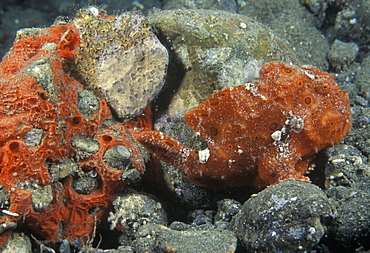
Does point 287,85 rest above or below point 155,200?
above

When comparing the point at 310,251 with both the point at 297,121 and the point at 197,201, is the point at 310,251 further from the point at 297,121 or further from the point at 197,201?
the point at 197,201

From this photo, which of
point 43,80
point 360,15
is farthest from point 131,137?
point 360,15

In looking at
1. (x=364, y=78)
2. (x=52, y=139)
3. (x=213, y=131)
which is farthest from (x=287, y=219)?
(x=364, y=78)

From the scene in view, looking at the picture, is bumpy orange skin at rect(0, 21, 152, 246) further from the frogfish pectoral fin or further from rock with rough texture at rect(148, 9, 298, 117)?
rock with rough texture at rect(148, 9, 298, 117)

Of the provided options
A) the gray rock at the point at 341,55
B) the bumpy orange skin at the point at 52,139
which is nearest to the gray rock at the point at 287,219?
the bumpy orange skin at the point at 52,139

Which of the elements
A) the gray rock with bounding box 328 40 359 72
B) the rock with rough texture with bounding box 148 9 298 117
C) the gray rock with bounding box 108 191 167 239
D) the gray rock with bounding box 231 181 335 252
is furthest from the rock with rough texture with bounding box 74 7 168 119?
the gray rock with bounding box 328 40 359 72

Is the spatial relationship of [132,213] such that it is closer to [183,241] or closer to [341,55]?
[183,241]
